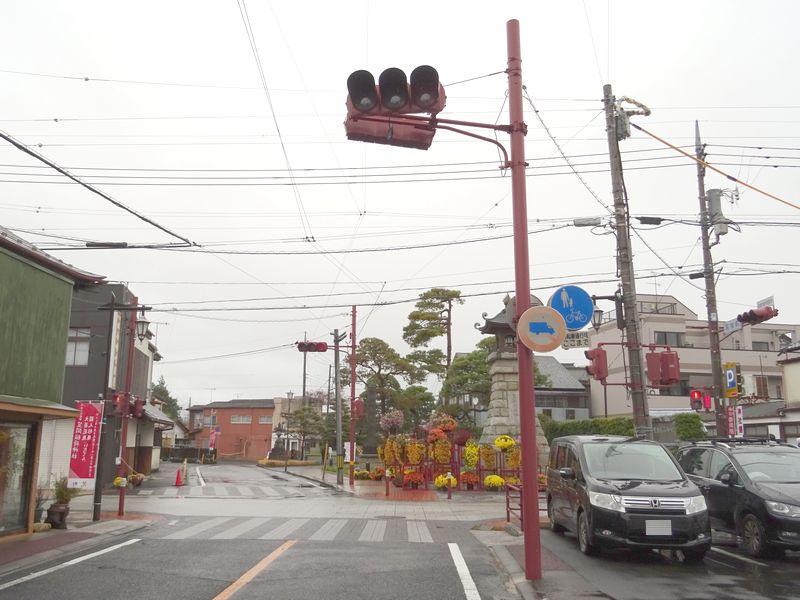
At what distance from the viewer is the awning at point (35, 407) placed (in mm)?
10734

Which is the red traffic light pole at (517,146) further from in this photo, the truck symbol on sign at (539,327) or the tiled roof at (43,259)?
the tiled roof at (43,259)

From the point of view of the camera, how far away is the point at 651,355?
47.2 feet

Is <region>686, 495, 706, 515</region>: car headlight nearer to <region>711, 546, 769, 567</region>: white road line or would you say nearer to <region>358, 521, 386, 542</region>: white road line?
<region>711, 546, 769, 567</region>: white road line

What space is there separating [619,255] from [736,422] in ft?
32.9

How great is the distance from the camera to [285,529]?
13578 millimetres

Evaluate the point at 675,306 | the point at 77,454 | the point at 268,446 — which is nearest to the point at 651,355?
the point at 77,454

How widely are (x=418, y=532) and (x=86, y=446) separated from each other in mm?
10362

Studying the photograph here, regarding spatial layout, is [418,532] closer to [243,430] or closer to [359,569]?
[359,569]

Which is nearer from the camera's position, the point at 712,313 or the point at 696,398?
the point at 712,313

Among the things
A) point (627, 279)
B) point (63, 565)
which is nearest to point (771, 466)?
point (627, 279)

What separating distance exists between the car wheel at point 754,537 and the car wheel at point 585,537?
7.53 ft

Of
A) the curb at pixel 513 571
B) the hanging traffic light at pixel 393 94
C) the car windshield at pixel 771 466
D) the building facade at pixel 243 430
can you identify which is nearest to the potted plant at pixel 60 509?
the curb at pixel 513 571

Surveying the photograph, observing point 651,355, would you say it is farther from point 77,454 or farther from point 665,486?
point 77,454

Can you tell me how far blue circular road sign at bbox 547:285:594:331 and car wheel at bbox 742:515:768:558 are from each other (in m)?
3.87
